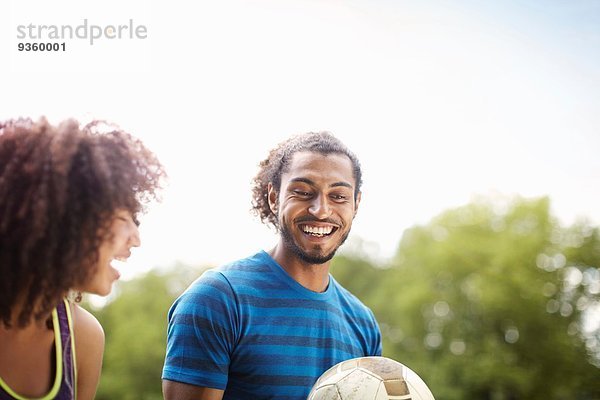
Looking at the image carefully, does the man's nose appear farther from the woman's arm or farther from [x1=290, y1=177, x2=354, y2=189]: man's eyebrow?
the woman's arm

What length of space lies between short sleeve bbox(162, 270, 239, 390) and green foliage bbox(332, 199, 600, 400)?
21082 mm

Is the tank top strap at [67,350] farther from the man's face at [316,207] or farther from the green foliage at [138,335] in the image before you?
the green foliage at [138,335]

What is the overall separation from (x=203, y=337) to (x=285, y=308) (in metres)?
0.59

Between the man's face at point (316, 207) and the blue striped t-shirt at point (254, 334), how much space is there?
0.23 meters

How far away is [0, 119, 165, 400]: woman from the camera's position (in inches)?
105

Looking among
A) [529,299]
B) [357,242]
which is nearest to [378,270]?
[357,242]

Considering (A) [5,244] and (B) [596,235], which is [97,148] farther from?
(B) [596,235]

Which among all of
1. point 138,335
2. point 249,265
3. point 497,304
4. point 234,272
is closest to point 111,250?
point 234,272

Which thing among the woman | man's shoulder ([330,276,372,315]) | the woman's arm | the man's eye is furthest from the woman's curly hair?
man's shoulder ([330,276,372,315])

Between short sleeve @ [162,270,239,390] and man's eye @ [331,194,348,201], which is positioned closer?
short sleeve @ [162,270,239,390]

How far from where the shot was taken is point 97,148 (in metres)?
2.79

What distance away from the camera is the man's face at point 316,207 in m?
4.20

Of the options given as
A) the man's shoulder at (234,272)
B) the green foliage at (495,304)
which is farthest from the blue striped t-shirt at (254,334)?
the green foliage at (495,304)

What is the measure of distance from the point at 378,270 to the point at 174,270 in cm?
1112
